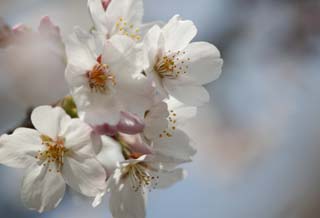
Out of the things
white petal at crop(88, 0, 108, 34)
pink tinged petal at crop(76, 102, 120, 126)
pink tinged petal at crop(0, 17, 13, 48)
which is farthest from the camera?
pink tinged petal at crop(0, 17, 13, 48)

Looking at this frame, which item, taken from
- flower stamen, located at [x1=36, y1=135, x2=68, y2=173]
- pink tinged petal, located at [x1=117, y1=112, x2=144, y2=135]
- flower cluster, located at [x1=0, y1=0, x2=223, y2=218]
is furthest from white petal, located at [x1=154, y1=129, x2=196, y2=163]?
flower stamen, located at [x1=36, y1=135, x2=68, y2=173]

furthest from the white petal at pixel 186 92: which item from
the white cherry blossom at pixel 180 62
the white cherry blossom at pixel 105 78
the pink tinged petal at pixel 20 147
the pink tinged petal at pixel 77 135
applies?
the pink tinged petal at pixel 20 147

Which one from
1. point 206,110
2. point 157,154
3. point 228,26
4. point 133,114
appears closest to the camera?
point 133,114

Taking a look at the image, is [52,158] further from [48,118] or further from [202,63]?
[202,63]

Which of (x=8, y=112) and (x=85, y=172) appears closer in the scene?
(x=85, y=172)

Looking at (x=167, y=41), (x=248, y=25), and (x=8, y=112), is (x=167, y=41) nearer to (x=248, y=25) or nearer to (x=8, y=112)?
(x=8, y=112)

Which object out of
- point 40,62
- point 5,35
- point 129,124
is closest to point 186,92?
point 129,124

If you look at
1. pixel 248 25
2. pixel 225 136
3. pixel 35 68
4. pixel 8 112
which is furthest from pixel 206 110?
pixel 35 68

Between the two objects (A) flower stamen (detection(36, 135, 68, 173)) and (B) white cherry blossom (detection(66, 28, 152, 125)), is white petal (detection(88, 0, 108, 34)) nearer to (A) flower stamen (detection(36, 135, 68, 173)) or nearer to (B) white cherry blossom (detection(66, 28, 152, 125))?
(B) white cherry blossom (detection(66, 28, 152, 125))
